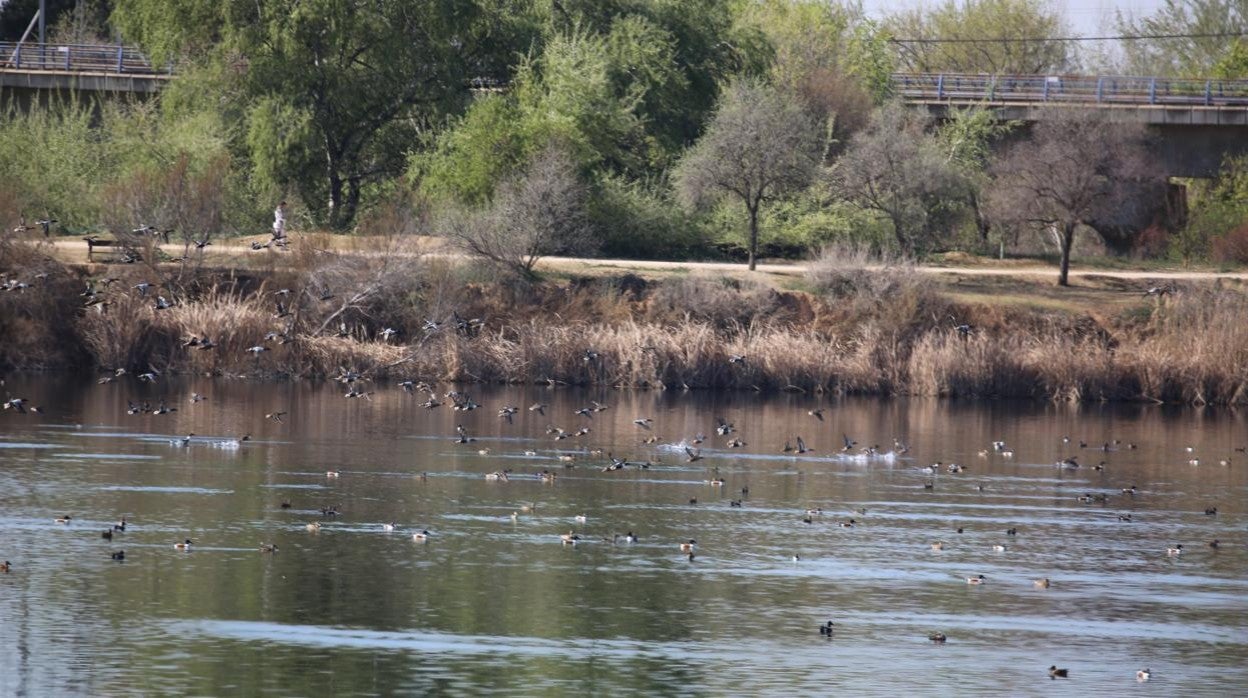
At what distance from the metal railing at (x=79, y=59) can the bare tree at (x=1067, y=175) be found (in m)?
40.6

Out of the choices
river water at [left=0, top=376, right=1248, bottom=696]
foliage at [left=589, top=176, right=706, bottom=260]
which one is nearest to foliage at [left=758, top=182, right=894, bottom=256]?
foliage at [left=589, top=176, right=706, bottom=260]

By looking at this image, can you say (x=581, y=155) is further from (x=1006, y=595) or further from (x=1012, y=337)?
(x=1006, y=595)

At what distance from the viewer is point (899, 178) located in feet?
243

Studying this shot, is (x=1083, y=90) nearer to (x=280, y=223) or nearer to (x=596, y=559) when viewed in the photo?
(x=280, y=223)

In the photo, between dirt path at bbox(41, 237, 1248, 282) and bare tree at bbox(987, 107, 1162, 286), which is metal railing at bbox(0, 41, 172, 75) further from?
bare tree at bbox(987, 107, 1162, 286)

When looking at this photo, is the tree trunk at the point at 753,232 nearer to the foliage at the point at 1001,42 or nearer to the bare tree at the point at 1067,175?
the bare tree at the point at 1067,175

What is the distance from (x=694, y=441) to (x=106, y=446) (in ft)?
50.3

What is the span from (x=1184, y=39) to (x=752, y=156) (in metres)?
53.9

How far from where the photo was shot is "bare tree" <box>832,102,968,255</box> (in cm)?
7381

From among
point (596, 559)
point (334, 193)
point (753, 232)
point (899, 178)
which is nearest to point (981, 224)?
point (899, 178)

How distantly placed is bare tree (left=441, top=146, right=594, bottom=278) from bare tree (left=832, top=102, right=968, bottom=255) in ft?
39.7

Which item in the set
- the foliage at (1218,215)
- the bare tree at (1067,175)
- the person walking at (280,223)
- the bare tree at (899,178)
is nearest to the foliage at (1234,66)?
the foliage at (1218,215)

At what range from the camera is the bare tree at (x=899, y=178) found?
2906 inches

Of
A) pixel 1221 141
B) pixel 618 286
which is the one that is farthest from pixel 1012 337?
pixel 1221 141
